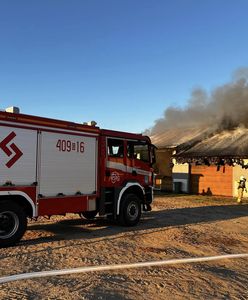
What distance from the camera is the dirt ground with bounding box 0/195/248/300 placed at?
21.9 feet

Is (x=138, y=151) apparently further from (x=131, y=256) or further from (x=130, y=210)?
(x=131, y=256)

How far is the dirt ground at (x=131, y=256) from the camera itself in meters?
6.68

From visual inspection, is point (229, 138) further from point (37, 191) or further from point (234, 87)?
point (37, 191)

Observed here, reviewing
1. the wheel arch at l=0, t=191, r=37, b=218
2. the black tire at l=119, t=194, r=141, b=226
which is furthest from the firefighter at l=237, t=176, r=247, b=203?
the wheel arch at l=0, t=191, r=37, b=218

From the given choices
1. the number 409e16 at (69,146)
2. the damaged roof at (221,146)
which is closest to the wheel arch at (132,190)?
the number 409e16 at (69,146)

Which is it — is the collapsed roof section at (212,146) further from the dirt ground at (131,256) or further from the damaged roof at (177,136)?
the dirt ground at (131,256)

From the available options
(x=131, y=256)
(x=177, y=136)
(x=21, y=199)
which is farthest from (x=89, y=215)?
(x=177, y=136)

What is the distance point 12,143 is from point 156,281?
183 inches

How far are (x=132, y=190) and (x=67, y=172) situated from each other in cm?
287

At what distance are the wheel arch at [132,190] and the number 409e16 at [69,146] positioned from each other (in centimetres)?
199

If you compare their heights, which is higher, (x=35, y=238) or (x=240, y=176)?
(x=240, y=176)

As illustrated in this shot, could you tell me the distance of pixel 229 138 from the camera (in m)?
26.7

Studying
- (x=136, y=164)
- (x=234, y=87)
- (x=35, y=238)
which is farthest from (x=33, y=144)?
(x=234, y=87)

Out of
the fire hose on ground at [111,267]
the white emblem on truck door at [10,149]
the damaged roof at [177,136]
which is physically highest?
the damaged roof at [177,136]
